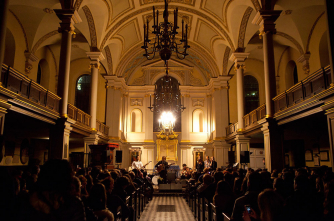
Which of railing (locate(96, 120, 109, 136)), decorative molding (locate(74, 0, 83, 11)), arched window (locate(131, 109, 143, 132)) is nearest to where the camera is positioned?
decorative molding (locate(74, 0, 83, 11))

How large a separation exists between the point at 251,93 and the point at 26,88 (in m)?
17.0

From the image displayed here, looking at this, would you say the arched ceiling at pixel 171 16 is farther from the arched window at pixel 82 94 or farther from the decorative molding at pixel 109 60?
the arched window at pixel 82 94

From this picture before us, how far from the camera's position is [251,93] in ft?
71.3

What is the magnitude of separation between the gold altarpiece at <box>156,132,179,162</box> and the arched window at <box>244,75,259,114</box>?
613 cm

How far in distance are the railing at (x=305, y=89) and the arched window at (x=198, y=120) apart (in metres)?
12.2

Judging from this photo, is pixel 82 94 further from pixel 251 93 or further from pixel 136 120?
pixel 251 93

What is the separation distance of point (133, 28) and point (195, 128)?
30.9 ft

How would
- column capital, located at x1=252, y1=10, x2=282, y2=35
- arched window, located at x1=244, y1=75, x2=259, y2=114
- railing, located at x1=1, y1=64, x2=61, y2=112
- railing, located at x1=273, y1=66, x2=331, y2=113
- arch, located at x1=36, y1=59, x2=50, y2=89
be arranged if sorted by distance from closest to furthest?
railing, located at x1=1, y1=64, x2=61, y2=112 < railing, located at x1=273, y1=66, x2=331, y2=113 < column capital, located at x1=252, y1=10, x2=282, y2=35 < arch, located at x1=36, y1=59, x2=50, y2=89 < arched window, located at x1=244, y1=75, x2=259, y2=114

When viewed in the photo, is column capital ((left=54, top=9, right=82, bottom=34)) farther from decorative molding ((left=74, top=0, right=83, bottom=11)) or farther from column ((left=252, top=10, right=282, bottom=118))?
column ((left=252, top=10, right=282, bottom=118))

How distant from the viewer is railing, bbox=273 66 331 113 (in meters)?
7.94

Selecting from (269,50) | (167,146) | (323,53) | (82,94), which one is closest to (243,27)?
(269,50)

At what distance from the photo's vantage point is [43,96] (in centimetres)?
988

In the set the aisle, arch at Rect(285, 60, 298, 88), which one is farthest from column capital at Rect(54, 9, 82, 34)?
arch at Rect(285, 60, 298, 88)

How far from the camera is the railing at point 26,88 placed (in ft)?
25.1
